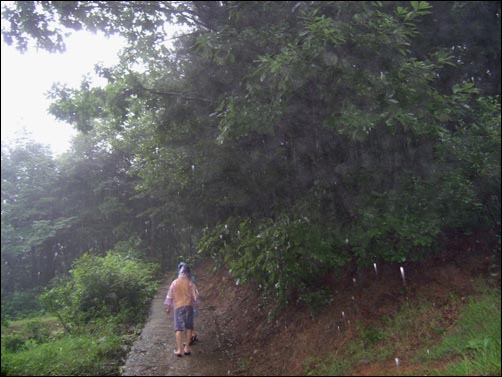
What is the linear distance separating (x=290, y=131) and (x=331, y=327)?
332 cm

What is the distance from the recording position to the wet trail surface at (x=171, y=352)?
7.00m

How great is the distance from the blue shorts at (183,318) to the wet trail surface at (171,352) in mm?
463

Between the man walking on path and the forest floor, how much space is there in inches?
12.3

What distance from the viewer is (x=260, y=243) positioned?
25.7ft

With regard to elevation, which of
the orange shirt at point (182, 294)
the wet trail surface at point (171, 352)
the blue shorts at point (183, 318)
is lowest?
the wet trail surface at point (171, 352)

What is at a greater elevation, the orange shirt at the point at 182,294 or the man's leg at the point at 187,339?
the orange shirt at the point at 182,294

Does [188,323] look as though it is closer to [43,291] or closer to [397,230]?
[43,291]

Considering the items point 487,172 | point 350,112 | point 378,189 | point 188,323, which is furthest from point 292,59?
point 188,323

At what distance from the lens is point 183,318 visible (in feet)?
26.2

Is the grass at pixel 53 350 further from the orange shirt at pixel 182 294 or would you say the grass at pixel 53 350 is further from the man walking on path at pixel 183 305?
the orange shirt at pixel 182 294

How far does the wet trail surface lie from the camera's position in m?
7.00

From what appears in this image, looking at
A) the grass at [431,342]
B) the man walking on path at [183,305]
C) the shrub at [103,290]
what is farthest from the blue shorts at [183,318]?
the grass at [431,342]

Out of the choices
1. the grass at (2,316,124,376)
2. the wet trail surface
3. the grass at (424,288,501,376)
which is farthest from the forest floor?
the grass at (2,316,124,376)

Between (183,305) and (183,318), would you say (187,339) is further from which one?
(183,305)
